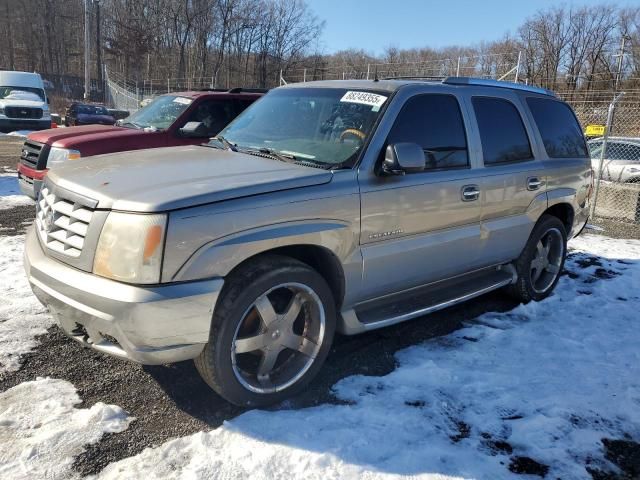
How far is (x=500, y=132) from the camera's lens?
4547 mm

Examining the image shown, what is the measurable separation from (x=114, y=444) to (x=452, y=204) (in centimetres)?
277

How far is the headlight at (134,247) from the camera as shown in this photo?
2.58 metres

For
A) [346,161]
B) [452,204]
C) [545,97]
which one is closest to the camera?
[346,161]

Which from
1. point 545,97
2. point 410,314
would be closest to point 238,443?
point 410,314

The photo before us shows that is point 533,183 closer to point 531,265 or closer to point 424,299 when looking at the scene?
point 531,265

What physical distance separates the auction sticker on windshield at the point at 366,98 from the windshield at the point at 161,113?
14.9 feet

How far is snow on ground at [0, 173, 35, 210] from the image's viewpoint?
8328 millimetres

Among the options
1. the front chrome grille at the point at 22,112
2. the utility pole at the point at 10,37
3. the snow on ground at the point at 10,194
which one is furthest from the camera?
the utility pole at the point at 10,37

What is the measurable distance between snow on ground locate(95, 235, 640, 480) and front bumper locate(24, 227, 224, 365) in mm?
531

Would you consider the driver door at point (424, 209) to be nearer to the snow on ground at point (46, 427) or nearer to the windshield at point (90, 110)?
the snow on ground at point (46, 427)

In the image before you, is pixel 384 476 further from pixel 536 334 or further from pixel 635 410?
pixel 536 334

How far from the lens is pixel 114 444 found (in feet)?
8.98

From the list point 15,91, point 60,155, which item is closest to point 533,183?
point 60,155

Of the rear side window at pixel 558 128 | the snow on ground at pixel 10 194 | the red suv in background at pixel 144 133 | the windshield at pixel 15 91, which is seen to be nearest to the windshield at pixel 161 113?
the red suv in background at pixel 144 133
